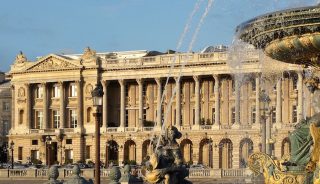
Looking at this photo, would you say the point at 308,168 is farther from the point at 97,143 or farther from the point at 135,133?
the point at 135,133

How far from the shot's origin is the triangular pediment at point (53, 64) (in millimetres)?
97875

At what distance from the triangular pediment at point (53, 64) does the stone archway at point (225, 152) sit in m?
19.4

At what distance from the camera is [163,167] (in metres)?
14.0

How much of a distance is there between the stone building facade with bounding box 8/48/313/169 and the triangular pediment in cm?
13

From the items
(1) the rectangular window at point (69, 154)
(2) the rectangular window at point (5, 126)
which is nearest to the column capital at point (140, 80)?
(1) the rectangular window at point (69, 154)

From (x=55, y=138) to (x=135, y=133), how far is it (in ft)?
34.1

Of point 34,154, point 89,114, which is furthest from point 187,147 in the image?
point 34,154

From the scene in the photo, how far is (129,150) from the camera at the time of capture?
96.0m

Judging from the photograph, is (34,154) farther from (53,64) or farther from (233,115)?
(233,115)

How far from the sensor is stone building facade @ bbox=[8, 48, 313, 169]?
87.8 meters

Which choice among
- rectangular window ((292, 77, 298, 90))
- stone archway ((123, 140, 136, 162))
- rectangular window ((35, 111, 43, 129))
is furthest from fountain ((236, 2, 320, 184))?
rectangular window ((35, 111, 43, 129))

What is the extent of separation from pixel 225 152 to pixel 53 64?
23504 millimetres

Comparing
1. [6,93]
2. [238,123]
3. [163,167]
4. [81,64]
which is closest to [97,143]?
[163,167]

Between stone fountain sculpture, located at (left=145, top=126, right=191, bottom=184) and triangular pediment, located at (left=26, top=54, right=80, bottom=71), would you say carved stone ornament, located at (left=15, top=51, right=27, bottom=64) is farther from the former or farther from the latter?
stone fountain sculpture, located at (left=145, top=126, right=191, bottom=184)
